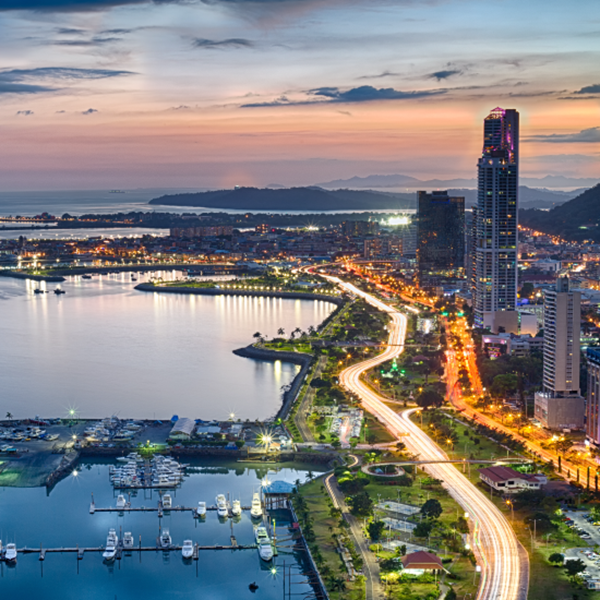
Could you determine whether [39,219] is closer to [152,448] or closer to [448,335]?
[448,335]

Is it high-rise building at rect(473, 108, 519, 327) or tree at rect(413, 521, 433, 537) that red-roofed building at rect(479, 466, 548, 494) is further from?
high-rise building at rect(473, 108, 519, 327)

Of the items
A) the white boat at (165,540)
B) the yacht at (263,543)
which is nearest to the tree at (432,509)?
the yacht at (263,543)

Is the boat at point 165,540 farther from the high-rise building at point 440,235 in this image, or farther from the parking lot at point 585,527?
the high-rise building at point 440,235

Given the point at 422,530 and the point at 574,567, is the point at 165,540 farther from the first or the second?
the point at 574,567

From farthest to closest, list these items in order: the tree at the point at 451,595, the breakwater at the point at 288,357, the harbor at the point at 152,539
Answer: the breakwater at the point at 288,357 < the harbor at the point at 152,539 < the tree at the point at 451,595

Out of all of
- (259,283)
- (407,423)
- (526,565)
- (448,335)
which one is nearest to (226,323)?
(448,335)

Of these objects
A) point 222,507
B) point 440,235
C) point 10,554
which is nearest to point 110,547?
point 10,554
